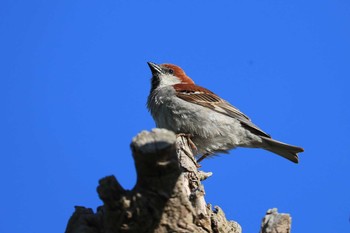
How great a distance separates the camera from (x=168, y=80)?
304 inches

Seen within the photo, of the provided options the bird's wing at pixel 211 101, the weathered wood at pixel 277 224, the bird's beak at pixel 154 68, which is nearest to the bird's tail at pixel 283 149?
the bird's wing at pixel 211 101

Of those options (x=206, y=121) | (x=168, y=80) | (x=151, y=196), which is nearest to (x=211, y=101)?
(x=206, y=121)

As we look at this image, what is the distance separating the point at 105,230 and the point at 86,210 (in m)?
0.60

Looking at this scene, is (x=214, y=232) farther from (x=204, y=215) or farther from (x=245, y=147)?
(x=245, y=147)

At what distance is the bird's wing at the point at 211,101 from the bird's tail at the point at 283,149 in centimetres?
12

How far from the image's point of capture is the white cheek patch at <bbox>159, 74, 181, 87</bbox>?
25.0 feet

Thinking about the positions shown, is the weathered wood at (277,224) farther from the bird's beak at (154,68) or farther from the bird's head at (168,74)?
the bird's beak at (154,68)

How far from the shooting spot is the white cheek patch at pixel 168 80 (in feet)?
25.0

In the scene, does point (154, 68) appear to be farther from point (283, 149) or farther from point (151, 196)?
point (151, 196)

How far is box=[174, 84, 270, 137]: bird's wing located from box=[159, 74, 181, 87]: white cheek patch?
0.52 m

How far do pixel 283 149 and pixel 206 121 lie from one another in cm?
131

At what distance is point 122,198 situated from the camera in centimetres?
321

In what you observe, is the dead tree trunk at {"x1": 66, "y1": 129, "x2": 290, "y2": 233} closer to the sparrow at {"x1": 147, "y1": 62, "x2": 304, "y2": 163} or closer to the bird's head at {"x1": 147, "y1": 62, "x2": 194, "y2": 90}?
the sparrow at {"x1": 147, "y1": 62, "x2": 304, "y2": 163}

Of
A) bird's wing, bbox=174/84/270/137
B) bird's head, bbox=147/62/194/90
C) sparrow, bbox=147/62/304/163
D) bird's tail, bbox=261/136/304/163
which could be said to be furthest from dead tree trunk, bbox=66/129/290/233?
bird's head, bbox=147/62/194/90
